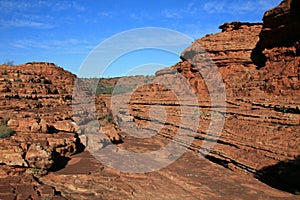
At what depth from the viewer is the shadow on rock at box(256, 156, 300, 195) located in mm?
8453

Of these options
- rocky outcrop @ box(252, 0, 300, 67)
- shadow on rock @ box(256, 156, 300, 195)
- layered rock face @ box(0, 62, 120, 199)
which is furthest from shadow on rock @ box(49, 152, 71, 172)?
rocky outcrop @ box(252, 0, 300, 67)

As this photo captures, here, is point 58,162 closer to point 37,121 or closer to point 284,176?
point 37,121

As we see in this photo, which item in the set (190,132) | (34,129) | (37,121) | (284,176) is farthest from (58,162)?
(284,176)

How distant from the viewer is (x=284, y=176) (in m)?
8.78

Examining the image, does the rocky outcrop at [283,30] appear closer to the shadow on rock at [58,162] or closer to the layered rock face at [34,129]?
the layered rock face at [34,129]

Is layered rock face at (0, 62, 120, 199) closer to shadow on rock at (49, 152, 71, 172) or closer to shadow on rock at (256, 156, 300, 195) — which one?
shadow on rock at (49, 152, 71, 172)

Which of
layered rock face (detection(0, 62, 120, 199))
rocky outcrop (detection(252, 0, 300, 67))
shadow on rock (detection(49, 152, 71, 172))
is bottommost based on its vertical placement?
shadow on rock (detection(49, 152, 71, 172))

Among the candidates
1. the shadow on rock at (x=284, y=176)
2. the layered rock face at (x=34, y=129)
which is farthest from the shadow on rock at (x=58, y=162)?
the shadow on rock at (x=284, y=176)

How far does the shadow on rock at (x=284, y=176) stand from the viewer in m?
8.45

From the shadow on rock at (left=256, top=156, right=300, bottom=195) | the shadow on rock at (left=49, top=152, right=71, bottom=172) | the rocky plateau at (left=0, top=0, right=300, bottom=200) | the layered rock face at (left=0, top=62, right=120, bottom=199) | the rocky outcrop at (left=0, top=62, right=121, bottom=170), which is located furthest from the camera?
the shadow on rock at (left=49, top=152, right=71, bottom=172)

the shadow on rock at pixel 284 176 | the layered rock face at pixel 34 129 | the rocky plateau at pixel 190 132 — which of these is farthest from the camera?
the layered rock face at pixel 34 129

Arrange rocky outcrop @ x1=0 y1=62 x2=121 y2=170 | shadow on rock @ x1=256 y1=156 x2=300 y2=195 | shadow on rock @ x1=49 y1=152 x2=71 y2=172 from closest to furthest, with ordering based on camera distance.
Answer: shadow on rock @ x1=256 y1=156 x2=300 y2=195, rocky outcrop @ x1=0 y1=62 x2=121 y2=170, shadow on rock @ x1=49 y1=152 x2=71 y2=172

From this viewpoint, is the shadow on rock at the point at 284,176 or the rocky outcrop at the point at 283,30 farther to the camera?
the rocky outcrop at the point at 283,30

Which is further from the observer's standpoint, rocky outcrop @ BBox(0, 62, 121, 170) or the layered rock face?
rocky outcrop @ BBox(0, 62, 121, 170)
